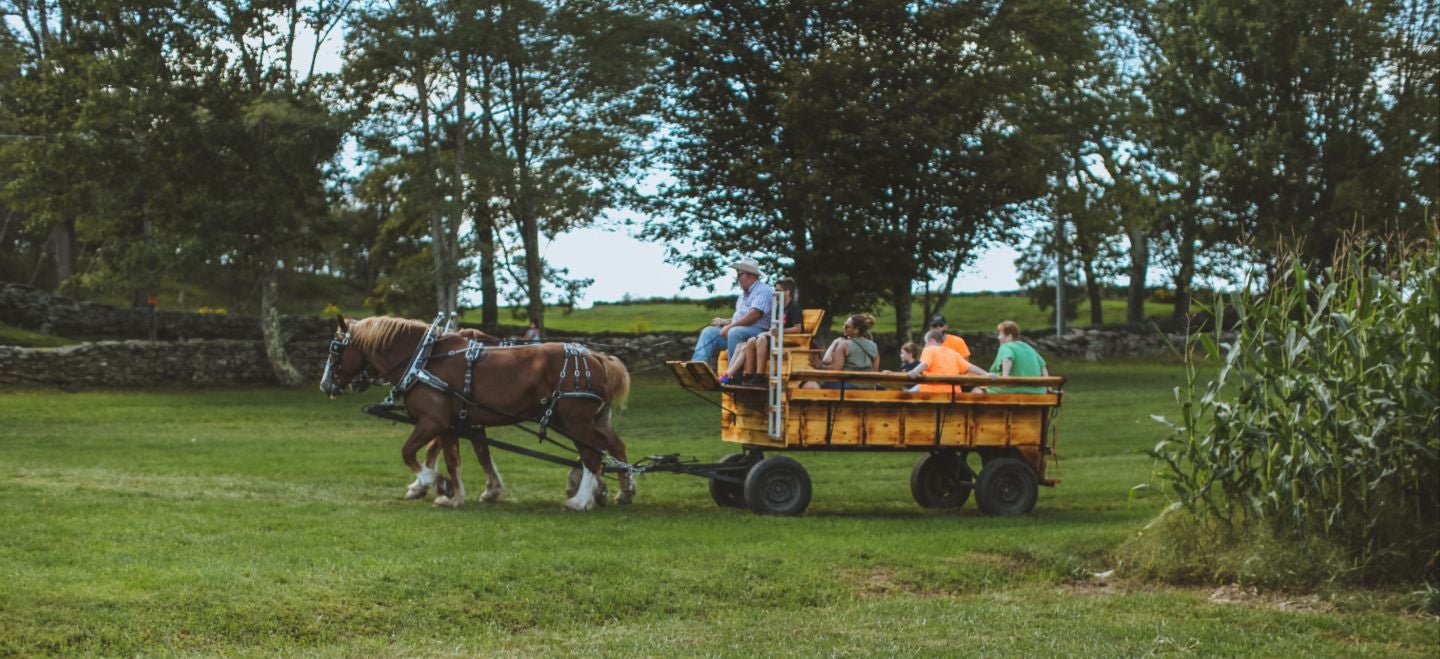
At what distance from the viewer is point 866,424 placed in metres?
15.8

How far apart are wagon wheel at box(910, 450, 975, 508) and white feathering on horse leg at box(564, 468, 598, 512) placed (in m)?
3.76

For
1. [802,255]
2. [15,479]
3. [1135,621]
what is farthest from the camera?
[802,255]

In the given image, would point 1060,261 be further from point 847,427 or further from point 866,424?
point 847,427

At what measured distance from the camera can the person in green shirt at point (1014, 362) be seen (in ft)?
54.5

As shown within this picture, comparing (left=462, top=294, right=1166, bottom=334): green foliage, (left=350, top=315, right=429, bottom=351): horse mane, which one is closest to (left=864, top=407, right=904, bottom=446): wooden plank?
(left=350, top=315, right=429, bottom=351): horse mane

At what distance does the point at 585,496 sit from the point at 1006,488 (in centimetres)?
447

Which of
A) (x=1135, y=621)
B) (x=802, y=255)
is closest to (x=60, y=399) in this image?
(x=802, y=255)

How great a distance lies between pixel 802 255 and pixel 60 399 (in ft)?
60.0

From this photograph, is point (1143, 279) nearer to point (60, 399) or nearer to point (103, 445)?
point (60, 399)

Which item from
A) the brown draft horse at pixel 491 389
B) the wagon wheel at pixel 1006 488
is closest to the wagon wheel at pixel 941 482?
the wagon wheel at pixel 1006 488

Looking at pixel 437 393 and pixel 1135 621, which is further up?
pixel 437 393

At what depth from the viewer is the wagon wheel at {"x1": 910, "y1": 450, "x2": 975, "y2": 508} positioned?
1755cm

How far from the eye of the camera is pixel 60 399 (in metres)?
32.8

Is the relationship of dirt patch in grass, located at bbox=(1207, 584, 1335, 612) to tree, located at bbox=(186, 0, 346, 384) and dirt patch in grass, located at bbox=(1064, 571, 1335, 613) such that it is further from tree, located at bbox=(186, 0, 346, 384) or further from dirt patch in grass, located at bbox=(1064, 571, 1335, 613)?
tree, located at bbox=(186, 0, 346, 384)
